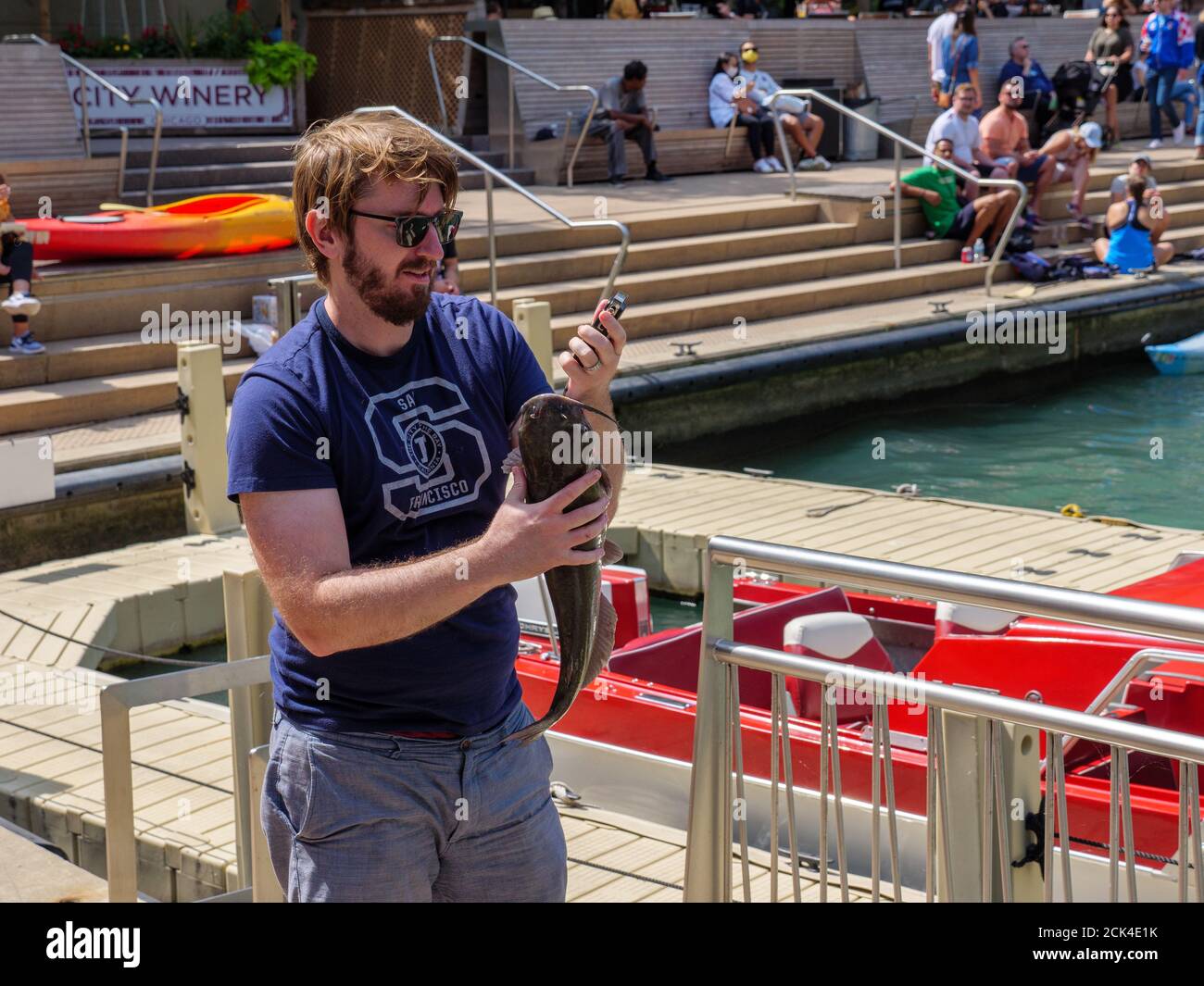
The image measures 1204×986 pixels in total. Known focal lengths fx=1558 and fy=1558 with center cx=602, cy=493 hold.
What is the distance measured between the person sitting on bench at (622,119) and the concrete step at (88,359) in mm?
6857

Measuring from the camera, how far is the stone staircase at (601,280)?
10422mm

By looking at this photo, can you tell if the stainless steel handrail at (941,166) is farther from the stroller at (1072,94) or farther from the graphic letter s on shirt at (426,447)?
the graphic letter s on shirt at (426,447)

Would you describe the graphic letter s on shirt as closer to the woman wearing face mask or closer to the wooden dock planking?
the wooden dock planking

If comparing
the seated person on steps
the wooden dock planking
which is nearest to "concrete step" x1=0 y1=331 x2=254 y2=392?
the wooden dock planking

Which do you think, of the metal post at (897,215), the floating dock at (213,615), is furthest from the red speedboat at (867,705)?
the metal post at (897,215)

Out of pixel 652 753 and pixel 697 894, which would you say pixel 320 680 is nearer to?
pixel 697 894

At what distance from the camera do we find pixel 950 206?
51.6ft

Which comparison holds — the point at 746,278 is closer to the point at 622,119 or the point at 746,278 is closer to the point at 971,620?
the point at 622,119

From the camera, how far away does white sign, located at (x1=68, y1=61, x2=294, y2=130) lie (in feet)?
50.0

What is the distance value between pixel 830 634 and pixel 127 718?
292 cm

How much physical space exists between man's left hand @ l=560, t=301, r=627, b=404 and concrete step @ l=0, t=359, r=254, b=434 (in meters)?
7.67
